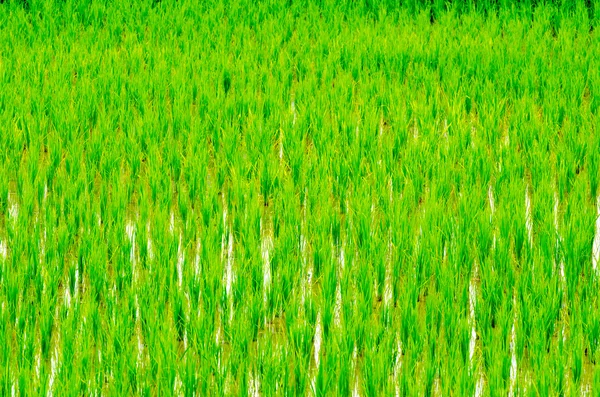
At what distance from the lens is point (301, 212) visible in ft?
10.3

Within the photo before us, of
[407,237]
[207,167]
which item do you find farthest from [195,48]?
[407,237]

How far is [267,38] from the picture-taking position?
203 inches

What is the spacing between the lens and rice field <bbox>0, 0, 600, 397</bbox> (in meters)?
2.19

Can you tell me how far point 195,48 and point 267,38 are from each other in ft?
1.66

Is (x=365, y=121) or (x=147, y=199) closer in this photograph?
(x=147, y=199)

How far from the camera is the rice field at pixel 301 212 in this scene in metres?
2.19

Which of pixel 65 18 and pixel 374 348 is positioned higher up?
pixel 65 18

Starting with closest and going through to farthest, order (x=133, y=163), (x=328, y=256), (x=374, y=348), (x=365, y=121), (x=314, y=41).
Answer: (x=374, y=348)
(x=328, y=256)
(x=133, y=163)
(x=365, y=121)
(x=314, y=41)

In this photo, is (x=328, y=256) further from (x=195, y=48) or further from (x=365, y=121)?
(x=195, y=48)

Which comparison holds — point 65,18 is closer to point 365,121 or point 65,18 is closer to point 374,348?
point 365,121

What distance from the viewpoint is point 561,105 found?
3.96m

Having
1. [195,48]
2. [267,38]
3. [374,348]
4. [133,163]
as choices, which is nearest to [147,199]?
[133,163]

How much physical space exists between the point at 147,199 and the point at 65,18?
9.63 ft

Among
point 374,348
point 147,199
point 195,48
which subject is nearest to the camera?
point 374,348
